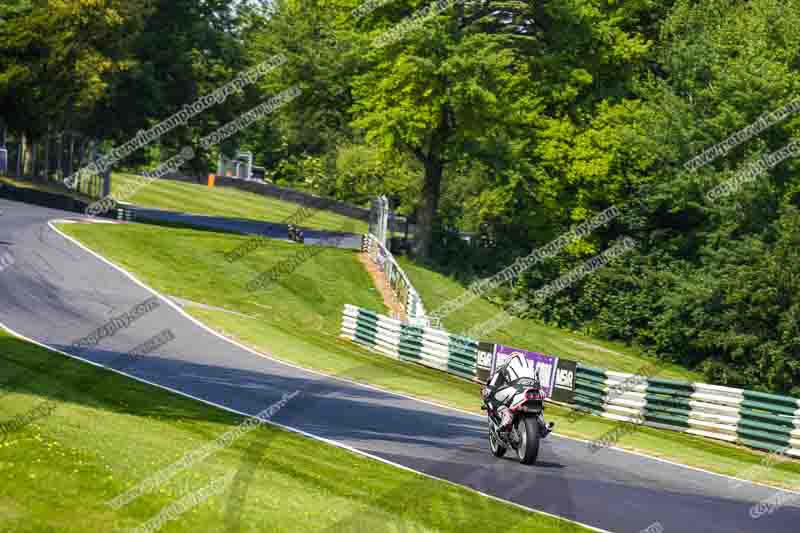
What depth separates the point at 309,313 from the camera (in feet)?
119

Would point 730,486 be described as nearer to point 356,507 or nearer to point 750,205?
point 356,507

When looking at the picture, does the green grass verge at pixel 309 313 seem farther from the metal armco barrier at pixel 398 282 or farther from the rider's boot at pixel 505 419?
the rider's boot at pixel 505 419

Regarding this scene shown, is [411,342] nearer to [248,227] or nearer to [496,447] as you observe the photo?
[496,447]

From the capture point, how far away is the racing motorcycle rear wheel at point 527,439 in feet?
50.2

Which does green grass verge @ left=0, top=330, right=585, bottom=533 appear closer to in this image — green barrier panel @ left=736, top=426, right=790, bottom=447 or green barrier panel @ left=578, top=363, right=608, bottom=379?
green barrier panel @ left=736, top=426, right=790, bottom=447

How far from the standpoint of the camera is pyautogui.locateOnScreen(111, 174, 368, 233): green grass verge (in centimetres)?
6806

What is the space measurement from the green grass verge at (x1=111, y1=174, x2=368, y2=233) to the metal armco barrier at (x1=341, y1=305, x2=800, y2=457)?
39.9 m

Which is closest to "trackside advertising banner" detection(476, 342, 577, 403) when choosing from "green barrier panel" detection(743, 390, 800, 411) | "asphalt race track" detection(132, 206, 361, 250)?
"green barrier panel" detection(743, 390, 800, 411)

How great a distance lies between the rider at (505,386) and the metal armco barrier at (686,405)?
27.1 ft

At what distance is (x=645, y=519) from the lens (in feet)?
42.1

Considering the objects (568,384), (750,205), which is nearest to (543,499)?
(568,384)

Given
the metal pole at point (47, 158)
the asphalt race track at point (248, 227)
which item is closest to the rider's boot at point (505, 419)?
the asphalt race track at point (248, 227)

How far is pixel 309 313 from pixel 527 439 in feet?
70.3

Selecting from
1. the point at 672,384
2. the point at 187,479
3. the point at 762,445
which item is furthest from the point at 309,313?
the point at 187,479
